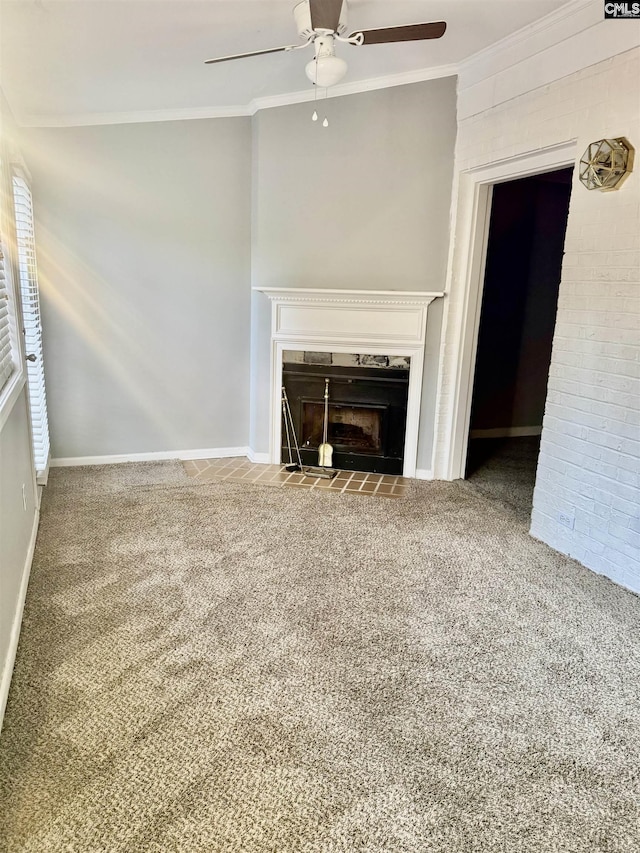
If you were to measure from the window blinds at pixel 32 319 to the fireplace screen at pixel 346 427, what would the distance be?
194 cm

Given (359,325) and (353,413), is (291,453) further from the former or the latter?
(359,325)

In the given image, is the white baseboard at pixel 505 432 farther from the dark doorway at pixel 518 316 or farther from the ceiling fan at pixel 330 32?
the ceiling fan at pixel 330 32

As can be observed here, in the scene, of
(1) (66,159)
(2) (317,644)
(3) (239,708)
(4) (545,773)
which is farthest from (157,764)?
(1) (66,159)

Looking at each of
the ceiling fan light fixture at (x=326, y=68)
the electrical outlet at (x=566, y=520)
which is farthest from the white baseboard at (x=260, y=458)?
the ceiling fan light fixture at (x=326, y=68)

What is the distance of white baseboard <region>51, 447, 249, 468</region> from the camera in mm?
4398

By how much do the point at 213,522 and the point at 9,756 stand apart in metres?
1.79

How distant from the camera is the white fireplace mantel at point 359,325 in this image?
160 inches

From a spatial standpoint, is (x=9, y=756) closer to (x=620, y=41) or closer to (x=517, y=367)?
(x=620, y=41)

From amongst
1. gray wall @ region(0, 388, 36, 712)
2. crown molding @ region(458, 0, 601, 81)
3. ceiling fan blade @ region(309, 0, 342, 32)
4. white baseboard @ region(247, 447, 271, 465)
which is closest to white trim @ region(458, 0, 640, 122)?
crown molding @ region(458, 0, 601, 81)

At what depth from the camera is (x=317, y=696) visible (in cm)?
194

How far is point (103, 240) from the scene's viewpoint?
418 centimetres

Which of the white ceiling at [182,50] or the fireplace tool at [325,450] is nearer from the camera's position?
the white ceiling at [182,50]

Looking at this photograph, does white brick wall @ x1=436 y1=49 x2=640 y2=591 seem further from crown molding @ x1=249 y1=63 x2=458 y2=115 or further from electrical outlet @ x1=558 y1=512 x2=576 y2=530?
crown molding @ x1=249 y1=63 x2=458 y2=115

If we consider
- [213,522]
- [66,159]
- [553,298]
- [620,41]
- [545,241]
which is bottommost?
[213,522]
